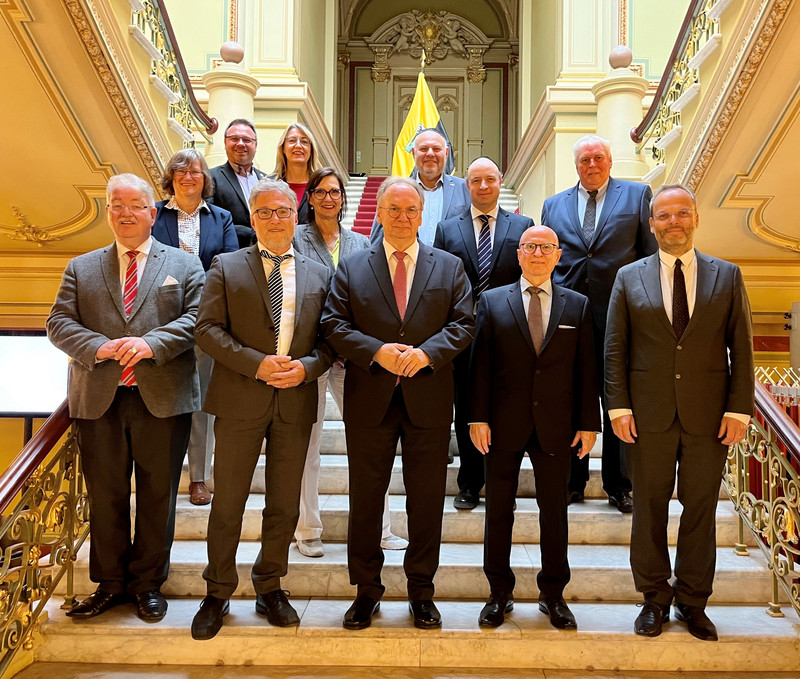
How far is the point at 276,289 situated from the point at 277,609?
1181 mm

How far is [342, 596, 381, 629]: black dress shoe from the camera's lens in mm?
2514

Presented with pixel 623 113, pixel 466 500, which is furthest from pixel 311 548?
pixel 623 113

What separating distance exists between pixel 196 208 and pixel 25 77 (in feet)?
6.01

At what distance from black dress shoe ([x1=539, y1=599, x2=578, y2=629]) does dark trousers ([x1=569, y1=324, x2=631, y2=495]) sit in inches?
27.3

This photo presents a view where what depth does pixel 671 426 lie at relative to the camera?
2.47 m

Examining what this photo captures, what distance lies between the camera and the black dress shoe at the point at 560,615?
8.30 ft

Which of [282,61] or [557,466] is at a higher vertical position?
[282,61]

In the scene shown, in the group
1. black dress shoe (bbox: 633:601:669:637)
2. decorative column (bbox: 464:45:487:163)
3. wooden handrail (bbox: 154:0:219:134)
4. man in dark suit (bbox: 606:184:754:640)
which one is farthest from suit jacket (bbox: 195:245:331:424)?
decorative column (bbox: 464:45:487:163)

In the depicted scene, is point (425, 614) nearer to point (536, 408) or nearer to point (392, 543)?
point (392, 543)

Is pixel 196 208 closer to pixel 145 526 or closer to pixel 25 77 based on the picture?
pixel 145 526

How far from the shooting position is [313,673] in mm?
2449

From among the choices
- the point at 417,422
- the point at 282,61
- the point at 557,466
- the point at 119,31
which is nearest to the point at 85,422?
the point at 417,422

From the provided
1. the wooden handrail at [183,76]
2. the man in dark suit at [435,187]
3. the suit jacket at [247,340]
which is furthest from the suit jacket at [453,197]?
the wooden handrail at [183,76]

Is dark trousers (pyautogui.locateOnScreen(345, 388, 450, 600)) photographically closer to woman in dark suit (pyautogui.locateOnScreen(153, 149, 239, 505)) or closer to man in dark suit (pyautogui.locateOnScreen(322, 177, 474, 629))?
man in dark suit (pyautogui.locateOnScreen(322, 177, 474, 629))
